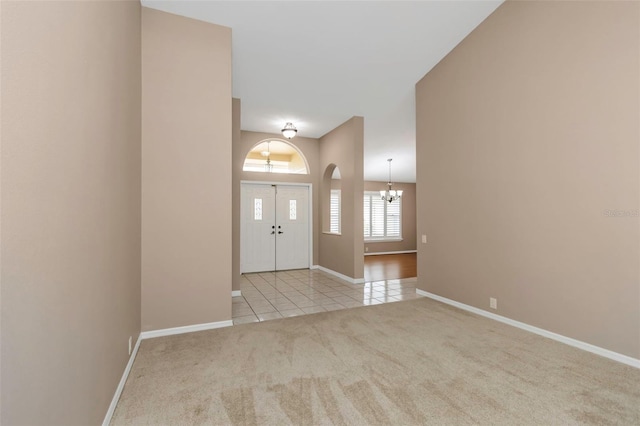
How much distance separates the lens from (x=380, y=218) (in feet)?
35.7

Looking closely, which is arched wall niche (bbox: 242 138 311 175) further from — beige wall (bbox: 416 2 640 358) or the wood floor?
beige wall (bbox: 416 2 640 358)

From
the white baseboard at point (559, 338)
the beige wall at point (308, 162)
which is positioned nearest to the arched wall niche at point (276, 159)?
the beige wall at point (308, 162)

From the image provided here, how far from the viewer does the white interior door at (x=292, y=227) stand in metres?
7.01

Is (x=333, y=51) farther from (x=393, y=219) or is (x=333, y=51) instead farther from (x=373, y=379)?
(x=393, y=219)

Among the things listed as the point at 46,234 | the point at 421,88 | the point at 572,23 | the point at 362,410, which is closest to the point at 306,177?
the point at 421,88

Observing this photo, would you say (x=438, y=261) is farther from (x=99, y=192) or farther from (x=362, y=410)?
(x=99, y=192)

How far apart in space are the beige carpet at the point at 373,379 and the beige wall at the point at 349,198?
8.55 ft

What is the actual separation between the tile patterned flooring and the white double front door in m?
0.53

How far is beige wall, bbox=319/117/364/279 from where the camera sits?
19.0 feet

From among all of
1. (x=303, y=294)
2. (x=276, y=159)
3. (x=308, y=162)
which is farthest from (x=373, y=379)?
(x=276, y=159)

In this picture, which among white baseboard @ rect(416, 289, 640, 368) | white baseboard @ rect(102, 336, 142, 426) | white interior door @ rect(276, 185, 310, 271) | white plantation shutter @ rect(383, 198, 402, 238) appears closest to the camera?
white baseboard @ rect(102, 336, 142, 426)

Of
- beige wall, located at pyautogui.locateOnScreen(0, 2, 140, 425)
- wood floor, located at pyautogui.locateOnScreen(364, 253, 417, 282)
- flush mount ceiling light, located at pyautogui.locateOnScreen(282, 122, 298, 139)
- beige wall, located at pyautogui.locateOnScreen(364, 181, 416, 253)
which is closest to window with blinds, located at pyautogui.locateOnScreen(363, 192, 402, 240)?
beige wall, located at pyautogui.locateOnScreen(364, 181, 416, 253)

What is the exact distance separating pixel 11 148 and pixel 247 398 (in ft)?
6.22

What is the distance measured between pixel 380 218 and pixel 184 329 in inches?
339
